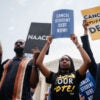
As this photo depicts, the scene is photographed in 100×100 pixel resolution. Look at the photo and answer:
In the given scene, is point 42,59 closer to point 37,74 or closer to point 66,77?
point 37,74

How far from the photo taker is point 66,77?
20.5 ft

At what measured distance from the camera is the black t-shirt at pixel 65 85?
239 inches

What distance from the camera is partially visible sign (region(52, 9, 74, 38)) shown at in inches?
258

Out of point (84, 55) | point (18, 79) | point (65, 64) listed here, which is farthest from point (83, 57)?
point (18, 79)

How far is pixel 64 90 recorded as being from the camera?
20.0 ft

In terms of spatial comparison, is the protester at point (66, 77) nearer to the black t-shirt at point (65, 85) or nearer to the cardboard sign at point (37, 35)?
the black t-shirt at point (65, 85)

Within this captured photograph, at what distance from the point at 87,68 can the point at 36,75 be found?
850mm

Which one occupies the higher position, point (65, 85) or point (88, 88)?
point (65, 85)

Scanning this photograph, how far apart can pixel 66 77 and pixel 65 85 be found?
0.15 metres

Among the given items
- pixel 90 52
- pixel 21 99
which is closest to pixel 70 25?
pixel 90 52

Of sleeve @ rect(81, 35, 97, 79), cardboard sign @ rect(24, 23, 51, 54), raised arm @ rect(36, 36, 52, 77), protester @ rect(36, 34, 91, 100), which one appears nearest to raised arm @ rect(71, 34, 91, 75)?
protester @ rect(36, 34, 91, 100)

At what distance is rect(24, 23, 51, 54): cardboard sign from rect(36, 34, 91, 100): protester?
1.09ft

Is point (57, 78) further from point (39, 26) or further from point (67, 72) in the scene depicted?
point (39, 26)

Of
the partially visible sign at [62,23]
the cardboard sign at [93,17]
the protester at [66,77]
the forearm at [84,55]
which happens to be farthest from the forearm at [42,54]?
the cardboard sign at [93,17]
